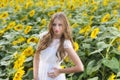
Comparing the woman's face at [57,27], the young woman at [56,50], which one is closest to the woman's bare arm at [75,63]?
the young woman at [56,50]

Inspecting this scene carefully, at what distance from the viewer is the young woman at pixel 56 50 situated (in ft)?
8.71

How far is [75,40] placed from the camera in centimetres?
396

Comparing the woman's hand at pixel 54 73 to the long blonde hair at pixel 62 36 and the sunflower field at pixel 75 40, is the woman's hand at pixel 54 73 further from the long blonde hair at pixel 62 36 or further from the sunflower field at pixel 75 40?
the sunflower field at pixel 75 40

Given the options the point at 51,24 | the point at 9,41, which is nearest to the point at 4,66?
the point at 9,41

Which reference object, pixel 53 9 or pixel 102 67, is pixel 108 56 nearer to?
pixel 102 67

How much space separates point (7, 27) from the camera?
457cm

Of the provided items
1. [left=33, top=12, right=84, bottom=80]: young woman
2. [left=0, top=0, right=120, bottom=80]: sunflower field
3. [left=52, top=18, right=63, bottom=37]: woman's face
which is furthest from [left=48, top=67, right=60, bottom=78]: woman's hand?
[left=0, top=0, right=120, bottom=80]: sunflower field

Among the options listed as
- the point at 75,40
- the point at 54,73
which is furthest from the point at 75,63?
the point at 75,40

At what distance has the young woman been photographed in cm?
266

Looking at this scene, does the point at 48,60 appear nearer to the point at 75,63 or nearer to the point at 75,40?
the point at 75,63

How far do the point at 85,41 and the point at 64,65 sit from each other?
43cm

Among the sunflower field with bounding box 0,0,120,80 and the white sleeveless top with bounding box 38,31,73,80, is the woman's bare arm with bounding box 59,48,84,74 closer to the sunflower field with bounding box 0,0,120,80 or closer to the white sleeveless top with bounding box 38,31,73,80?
the white sleeveless top with bounding box 38,31,73,80

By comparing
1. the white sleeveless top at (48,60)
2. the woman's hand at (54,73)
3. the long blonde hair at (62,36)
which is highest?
the long blonde hair at (62,36)

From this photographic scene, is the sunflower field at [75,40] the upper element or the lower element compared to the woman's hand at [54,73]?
upper
